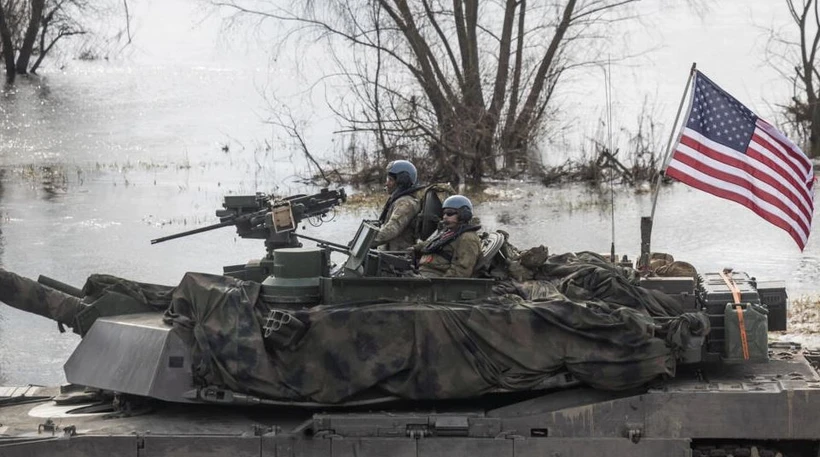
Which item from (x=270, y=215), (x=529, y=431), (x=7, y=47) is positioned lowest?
(x=529, y=431)

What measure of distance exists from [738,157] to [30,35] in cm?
3285

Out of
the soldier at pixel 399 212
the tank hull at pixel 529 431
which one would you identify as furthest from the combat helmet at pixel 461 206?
the tank hull at pixel 529 431

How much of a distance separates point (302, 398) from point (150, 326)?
1.49m

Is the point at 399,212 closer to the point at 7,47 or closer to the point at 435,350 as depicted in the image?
the point at 435,350

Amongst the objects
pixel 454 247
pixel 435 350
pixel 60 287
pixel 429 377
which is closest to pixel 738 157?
pixel 454 247

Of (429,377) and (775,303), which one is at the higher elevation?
(775,303)

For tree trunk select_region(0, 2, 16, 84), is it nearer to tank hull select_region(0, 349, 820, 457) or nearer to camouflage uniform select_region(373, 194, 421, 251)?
camouflage uniform select_region(373, 194, 421, 251)

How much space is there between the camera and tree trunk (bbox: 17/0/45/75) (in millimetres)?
40750

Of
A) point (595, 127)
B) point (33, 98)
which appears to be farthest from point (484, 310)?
point (33, 98)

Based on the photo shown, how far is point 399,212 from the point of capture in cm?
1391

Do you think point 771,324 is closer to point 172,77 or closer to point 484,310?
point 484,310

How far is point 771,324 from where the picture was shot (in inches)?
512

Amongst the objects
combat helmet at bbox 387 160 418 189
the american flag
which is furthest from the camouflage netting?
combat helmet at bbox 387 160 418 189

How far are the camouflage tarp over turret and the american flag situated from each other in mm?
2323
